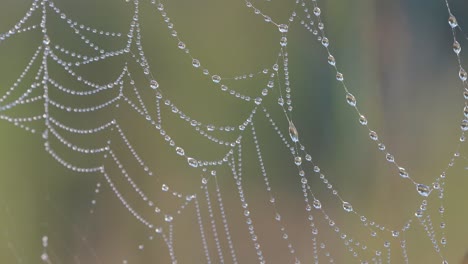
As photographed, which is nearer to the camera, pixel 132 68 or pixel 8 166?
pixel 8 166

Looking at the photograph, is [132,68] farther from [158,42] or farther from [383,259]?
[383,259]

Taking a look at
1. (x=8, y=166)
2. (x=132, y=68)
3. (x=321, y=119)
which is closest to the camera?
(x=8, y=166)

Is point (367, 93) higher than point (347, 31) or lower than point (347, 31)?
lower

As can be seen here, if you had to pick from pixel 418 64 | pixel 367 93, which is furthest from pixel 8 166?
pixel 418 64

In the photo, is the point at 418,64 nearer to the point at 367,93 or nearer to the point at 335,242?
the point at 367,93

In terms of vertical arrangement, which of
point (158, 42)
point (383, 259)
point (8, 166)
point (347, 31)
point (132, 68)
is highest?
point (347, 31)

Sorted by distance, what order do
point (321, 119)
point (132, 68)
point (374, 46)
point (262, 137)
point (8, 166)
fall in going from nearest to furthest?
point (8, 166)
point (132, 68)
point (262, 137)
point (321, 119)
point (374, 46)

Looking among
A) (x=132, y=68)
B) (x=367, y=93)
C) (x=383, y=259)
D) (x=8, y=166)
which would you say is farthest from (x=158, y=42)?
(x=383, y=259)
